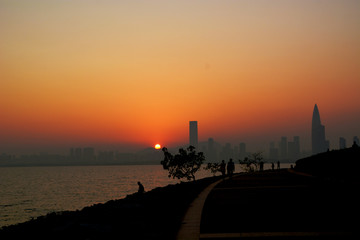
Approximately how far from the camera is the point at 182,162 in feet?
233

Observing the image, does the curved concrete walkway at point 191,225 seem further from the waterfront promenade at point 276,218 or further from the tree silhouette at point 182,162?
the tree silhouette at point 182,162

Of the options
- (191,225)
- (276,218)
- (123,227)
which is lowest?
(191,225)

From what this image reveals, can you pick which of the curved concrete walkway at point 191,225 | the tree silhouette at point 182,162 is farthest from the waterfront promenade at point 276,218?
the tree silhouette at point 182,162

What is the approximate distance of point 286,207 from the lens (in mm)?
14844

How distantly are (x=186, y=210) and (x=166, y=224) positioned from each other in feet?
12.0

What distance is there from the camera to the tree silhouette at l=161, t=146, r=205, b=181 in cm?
7088

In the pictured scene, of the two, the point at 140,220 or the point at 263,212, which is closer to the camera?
the point at 140,220

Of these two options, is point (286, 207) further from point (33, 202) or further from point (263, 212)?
point (33, 202)

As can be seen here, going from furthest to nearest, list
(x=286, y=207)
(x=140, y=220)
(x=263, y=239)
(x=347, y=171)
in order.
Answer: (x=347, y=171)
(x=286, y=207)
(x=140, y=220)
(x=263, y=239)

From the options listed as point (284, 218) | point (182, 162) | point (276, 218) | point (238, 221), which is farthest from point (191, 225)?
point (182, 162)

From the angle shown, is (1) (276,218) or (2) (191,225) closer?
(2) (191,225)

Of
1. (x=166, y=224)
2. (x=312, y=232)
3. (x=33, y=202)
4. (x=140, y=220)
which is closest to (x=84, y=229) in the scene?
(x=140, y=220)

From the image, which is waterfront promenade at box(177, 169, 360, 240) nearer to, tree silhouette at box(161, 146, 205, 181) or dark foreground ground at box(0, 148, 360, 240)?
dark foreground ground at box(0, 148, 360, 240)

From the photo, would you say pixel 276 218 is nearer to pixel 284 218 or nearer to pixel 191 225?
pixel 284 218
